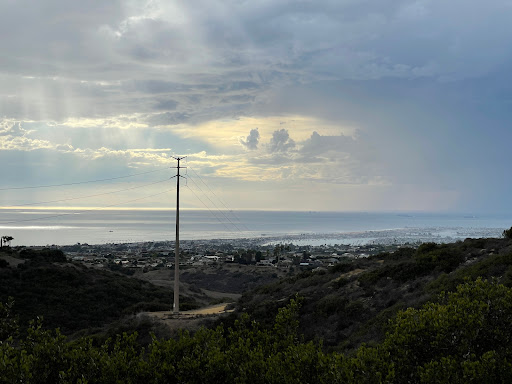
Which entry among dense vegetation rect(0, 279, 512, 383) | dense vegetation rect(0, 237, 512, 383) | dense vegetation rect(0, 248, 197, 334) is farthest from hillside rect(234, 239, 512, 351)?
dense vegetation rect(0, 248, 197, 334)

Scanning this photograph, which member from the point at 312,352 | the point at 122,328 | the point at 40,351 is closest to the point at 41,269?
the point at 122,328

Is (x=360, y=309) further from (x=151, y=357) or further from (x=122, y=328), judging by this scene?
(x=151, y=357)

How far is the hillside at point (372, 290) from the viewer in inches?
631

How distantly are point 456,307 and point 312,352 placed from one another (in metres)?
2.62

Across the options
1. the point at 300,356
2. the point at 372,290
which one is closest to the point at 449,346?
the point at 300,356

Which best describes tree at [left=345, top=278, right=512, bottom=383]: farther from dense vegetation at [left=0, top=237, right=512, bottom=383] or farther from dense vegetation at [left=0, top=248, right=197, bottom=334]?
dense vegetation at [left=0, top=248, right=197, bottom=334]

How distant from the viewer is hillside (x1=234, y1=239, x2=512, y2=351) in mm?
16031

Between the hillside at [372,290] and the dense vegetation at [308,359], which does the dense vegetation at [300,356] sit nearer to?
the dense vegetation at [308,359]

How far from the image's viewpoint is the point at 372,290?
795 inches

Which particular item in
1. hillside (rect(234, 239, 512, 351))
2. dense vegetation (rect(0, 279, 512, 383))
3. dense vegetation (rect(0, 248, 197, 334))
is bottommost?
dense vegetation (rect(0, 248, 197, 334))

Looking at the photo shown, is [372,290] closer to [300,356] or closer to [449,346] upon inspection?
[449,346]

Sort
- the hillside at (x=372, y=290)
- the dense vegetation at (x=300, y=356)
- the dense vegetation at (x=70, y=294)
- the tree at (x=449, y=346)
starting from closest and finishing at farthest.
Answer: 1. the tree at (x=449, y=346)
2. the dense vegetation at (x=300, y=356)
3. the hillside at (x=372, y=290)
4. the dense vegetation at (x=70, y=294)

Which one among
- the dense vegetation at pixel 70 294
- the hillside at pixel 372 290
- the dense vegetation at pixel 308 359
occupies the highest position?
the dense vegetation at pixel 308 359

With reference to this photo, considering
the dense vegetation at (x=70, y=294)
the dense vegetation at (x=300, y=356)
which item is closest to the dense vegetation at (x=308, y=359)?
the dense vegetation at (x=300, y=356)
